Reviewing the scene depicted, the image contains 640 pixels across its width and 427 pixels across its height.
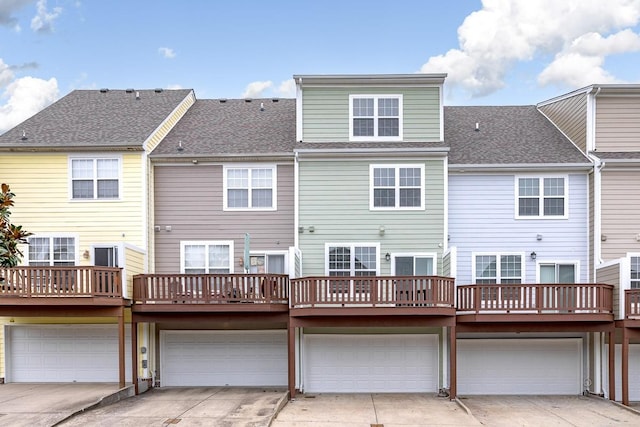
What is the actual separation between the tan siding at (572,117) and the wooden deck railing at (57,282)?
1365cm

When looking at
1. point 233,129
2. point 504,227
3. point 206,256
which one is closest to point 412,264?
point 504,227

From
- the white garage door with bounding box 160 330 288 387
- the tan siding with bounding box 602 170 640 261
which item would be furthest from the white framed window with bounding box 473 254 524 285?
the white garage door with bounding box 160 330 288 387

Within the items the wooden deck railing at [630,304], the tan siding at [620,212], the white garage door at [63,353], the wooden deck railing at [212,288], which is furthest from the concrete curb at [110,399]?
the tan siding at [620,212]

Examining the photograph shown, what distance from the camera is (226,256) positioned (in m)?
16.2

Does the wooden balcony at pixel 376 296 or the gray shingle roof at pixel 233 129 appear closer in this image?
the wooden balcony at pixel 376 296

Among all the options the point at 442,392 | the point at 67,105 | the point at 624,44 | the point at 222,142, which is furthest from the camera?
the point at 624,44

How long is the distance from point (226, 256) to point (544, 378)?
31.8 ft

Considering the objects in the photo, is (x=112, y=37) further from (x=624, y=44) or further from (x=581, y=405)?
(x=624, y=44)

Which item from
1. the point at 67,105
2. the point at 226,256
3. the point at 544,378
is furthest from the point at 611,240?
the point at 67,105

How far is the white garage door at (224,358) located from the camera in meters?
16.2

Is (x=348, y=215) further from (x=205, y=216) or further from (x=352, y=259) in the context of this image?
(x=205, y=216)

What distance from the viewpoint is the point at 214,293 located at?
14.5 m

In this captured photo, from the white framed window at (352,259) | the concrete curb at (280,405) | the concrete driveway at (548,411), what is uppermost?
the white framed window at (352,259)

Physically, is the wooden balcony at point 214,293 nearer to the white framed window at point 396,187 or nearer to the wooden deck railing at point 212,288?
the wooden deck railing at point 212,288
